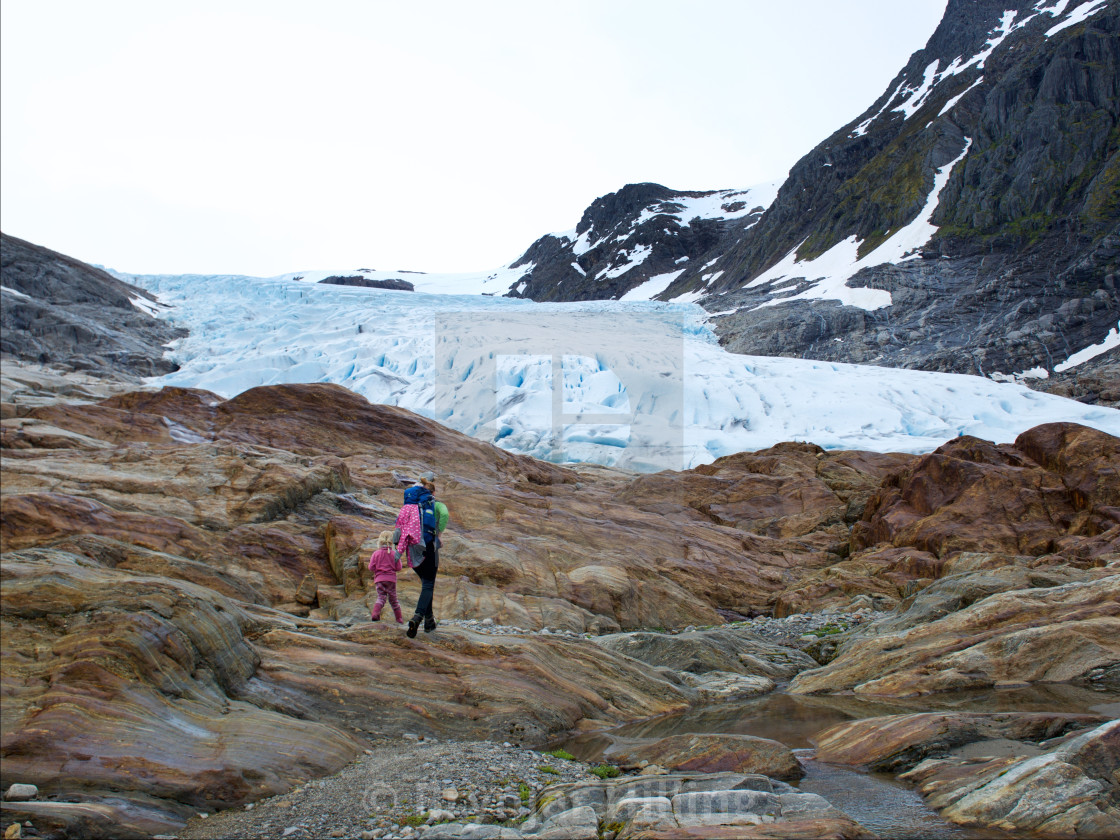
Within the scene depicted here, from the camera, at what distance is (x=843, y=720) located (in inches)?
425

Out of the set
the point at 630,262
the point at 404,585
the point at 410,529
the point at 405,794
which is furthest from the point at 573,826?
the point at 630,262

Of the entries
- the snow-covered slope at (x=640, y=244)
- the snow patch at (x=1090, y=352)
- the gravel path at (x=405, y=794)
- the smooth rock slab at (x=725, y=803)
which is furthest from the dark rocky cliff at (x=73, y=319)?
the snow-covered slope at (x=640, y=244)

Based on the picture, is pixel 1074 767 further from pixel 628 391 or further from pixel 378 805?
pixel 628 391

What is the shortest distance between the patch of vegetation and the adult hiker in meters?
3.50

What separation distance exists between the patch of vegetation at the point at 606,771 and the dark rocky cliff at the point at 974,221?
168 ft

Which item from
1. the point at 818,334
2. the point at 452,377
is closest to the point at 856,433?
the point at 452,377

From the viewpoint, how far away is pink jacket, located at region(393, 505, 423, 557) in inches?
418

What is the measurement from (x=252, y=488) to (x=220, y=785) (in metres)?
11.8

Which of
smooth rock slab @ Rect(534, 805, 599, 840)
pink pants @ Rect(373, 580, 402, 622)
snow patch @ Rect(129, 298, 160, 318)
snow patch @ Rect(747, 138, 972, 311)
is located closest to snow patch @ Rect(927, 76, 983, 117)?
snow patch @ Rect(747, 138, 972, 311)

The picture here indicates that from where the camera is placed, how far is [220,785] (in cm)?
660

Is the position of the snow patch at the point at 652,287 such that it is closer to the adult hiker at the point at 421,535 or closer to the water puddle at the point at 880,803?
the adult hiker at the point at 421,535

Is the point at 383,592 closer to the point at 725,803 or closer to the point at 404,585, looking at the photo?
the point at 404,585

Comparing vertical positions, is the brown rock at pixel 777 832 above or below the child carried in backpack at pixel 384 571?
below

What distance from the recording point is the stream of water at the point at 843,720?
7.25 m
